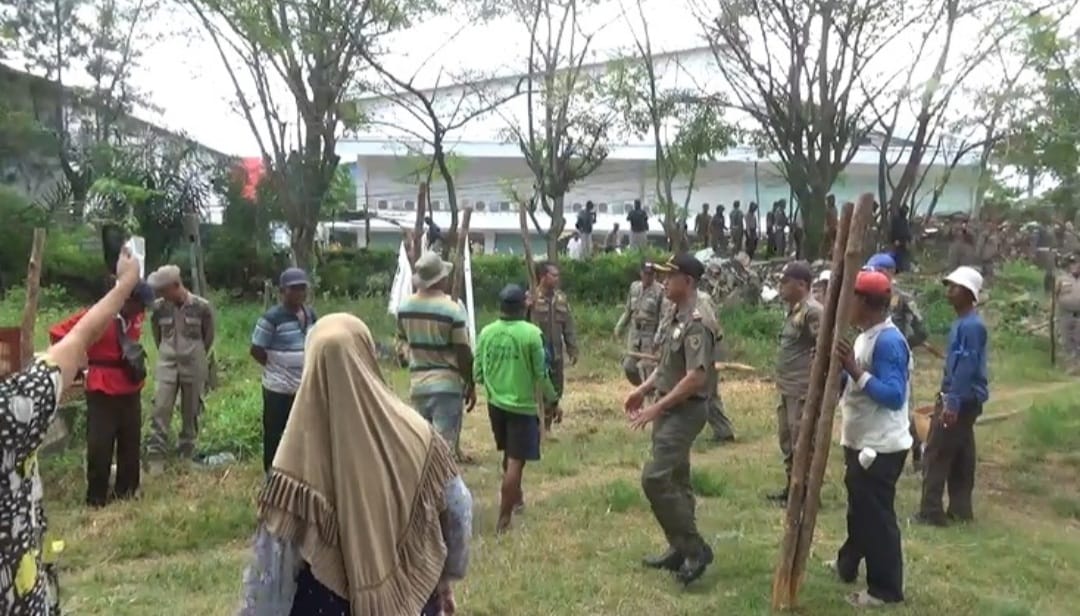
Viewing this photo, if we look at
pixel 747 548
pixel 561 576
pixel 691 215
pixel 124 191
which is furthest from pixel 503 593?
pixel 691 215

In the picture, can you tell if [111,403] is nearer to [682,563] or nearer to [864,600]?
[682,563]

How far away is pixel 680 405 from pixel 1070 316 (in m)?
11.4

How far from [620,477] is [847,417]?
3363mm

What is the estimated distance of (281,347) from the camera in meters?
7.09

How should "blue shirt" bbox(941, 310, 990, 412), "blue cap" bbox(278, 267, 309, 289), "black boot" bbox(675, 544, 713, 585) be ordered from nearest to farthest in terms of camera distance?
"black boot" bbox(675, 544, 713, 585) < "blue shirt" bbox(941, 310, 990, 412) < "blue cap" bbox(278, 267, 309, 289)

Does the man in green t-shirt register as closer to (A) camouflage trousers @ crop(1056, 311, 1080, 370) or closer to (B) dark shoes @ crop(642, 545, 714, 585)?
(B) dark shoes @ crop(642, 545, 714, 585)

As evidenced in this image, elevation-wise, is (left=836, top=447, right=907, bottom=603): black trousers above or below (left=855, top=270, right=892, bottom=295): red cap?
below

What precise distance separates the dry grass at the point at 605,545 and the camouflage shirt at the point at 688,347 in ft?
3.61

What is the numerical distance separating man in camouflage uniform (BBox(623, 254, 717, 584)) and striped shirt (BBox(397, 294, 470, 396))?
1.23 meters

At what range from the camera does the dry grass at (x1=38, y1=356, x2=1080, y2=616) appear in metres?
5.52

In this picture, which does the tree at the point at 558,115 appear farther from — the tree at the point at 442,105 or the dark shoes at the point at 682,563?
the dark shoes at the point at 682,563

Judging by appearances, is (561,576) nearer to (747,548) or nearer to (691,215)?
(747,548)

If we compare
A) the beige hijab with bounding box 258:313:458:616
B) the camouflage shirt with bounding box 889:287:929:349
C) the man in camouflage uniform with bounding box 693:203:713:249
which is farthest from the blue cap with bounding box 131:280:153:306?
the man in camouflage uniform with bounding box 693:203:713:249

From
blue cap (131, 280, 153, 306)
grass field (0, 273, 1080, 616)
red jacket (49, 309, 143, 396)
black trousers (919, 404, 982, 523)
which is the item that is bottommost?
grass field (0, 273, 1080, 616)
